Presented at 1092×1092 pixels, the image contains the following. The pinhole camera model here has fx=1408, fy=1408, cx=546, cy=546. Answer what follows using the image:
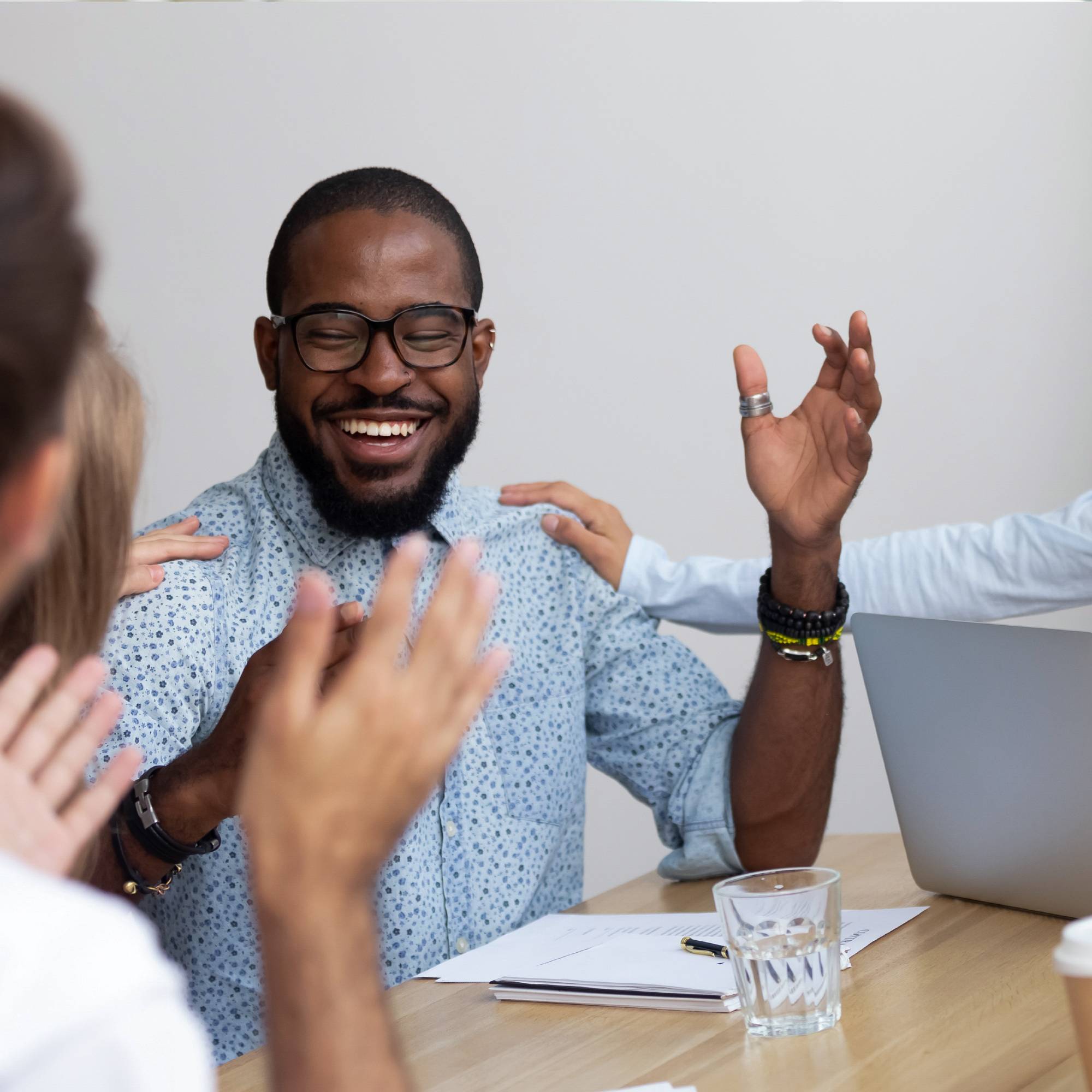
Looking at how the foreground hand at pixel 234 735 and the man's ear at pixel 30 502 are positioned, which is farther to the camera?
the foreground hand at pixel 234 735

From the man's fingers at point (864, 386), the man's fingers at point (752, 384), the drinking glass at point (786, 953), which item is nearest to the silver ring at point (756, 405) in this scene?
the man's fingers at point (752, 384)

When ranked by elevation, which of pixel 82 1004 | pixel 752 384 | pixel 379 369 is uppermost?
pixel 379 369

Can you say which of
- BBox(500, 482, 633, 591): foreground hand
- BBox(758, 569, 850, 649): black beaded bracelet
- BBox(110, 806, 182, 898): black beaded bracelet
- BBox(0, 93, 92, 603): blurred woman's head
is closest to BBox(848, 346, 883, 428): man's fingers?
BBox(758, 569, 850, 649): black beaded bracelet

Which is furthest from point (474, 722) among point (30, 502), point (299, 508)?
point (30, 502)

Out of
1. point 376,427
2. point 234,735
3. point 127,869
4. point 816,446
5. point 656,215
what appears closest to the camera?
point 234,735

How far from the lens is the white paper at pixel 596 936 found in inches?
51.3

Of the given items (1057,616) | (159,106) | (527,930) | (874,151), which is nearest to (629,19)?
(874,151)

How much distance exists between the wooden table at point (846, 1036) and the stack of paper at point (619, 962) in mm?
11

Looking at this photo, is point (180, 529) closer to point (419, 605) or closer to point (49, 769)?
point (419, 605)

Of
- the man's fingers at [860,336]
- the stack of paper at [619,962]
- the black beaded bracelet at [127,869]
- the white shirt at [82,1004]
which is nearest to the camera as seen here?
the white shirt at [82,1004]

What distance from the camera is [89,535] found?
105cm

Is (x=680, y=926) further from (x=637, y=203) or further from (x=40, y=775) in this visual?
(x=637, y=203)

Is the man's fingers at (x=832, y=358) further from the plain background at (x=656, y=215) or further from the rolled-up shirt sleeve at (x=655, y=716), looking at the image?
the plain background at (x=656, y=215)

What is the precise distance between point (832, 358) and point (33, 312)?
125cm
